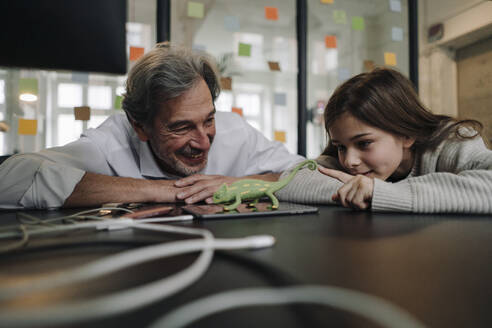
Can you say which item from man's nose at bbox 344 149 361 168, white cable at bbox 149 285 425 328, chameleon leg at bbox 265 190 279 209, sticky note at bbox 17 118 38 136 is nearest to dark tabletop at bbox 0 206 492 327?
white cable at bbox 149 285 425 328

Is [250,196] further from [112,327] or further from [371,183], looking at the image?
[112,327]

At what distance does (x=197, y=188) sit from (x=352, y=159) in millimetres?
543

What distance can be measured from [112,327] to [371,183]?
25.0 inches

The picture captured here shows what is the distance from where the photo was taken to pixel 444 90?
428cm

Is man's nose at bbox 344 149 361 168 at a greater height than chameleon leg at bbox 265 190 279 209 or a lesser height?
greater

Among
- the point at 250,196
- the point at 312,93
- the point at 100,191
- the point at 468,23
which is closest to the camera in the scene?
the point at 250,196

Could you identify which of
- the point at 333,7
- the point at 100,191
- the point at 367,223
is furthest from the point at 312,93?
the point at 367,223

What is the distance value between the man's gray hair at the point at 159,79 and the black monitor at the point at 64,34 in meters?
0.73

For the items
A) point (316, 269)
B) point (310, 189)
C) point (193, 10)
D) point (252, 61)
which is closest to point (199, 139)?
point (310, 189)

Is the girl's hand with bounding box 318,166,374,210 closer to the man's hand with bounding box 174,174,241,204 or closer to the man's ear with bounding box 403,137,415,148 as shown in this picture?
the man's hand with bounding box 174,174,241,204

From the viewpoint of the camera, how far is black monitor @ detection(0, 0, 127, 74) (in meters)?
0.43

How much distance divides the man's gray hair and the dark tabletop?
897 mm

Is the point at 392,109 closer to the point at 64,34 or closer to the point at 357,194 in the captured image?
the point at 357,194

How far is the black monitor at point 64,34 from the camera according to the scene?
43 centimetres
